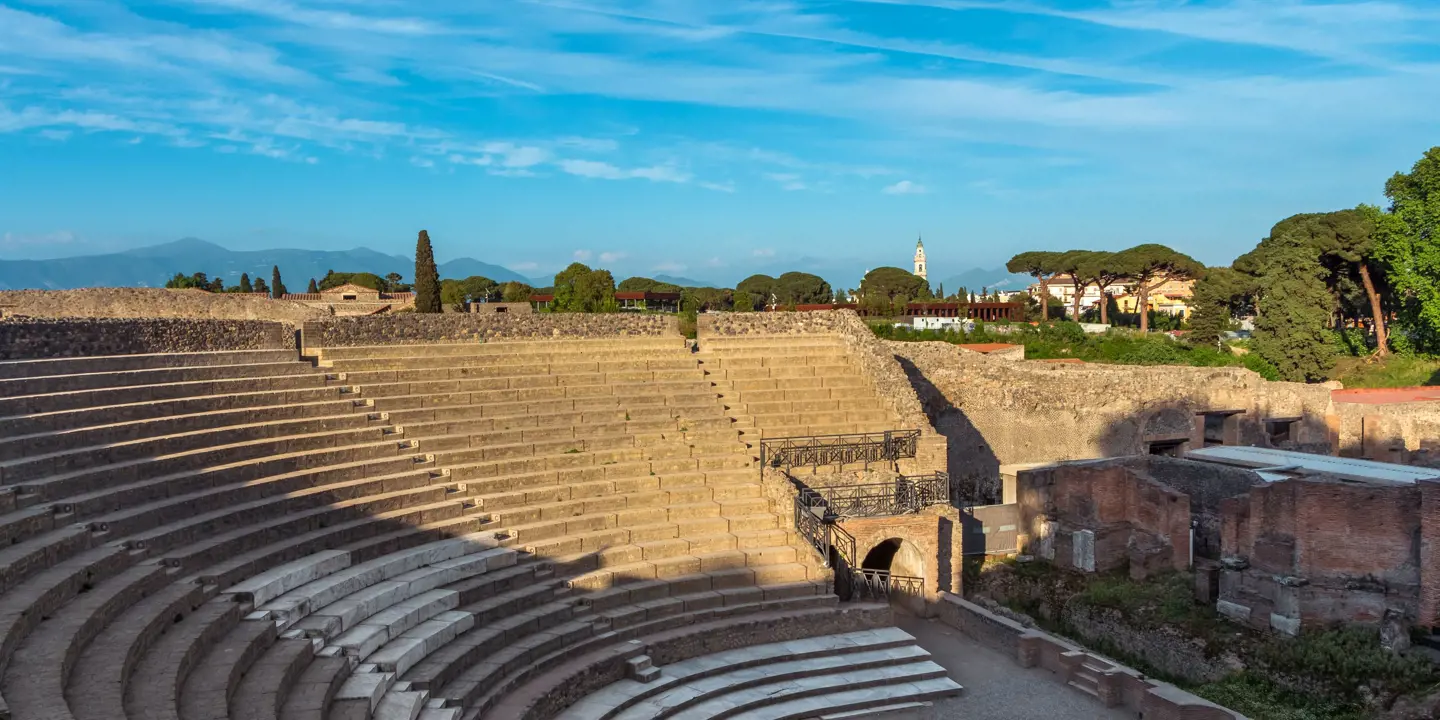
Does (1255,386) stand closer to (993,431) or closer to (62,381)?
(993,431)

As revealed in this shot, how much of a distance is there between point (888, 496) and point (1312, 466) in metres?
7.72

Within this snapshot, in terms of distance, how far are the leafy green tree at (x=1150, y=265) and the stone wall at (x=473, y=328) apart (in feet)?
146

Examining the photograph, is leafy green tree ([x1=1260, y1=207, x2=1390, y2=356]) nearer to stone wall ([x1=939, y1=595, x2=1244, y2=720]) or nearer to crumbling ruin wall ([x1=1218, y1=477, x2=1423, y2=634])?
crumbling ruin wall ([x1=1218, y1=477, x2=1423, y2=634])

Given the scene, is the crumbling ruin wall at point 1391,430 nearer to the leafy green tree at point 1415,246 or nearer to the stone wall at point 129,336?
the leafy green tree at point 1415,246

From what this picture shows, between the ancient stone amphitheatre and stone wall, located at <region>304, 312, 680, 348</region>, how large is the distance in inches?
2.1

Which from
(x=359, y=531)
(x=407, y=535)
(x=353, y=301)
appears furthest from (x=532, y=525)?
(x=353, y=301)

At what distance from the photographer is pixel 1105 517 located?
16.2m

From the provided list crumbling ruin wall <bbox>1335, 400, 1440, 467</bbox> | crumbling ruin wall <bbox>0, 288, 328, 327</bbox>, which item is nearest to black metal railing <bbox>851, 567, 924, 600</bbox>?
crumbling ruin wall <bbox>0, 288, 328, 327</bbox>

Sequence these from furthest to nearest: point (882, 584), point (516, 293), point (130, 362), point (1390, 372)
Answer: point (516, 293) < point (1390, 372) < point (882, 584) < point (130, 362)

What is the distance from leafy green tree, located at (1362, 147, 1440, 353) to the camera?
102 feet

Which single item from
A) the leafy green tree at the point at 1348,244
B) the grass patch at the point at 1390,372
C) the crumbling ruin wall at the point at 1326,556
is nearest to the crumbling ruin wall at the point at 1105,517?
the crumbling ruin wall at the point at 1326,556

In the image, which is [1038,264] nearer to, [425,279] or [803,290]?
[803,290]

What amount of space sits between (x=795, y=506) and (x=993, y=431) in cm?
1189

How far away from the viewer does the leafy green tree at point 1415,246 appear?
102ft
